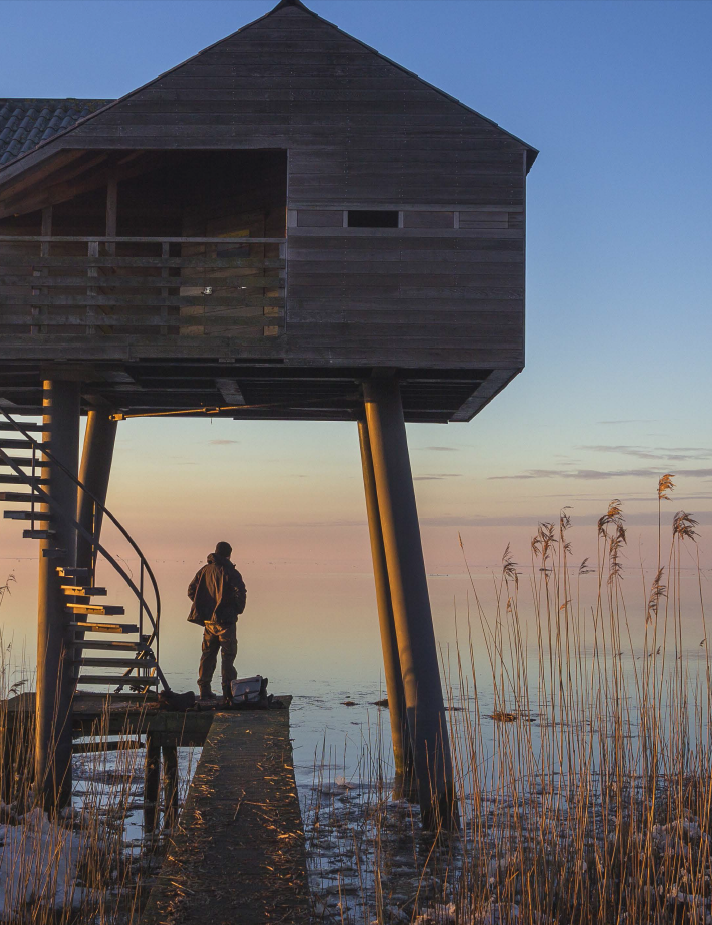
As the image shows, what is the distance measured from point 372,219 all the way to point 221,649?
6.20 m

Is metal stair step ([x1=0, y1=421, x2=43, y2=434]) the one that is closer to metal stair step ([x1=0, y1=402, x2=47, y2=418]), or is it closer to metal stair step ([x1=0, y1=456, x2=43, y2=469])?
metal stair step ([x1=0, y1=456, x2=43, y2=469])

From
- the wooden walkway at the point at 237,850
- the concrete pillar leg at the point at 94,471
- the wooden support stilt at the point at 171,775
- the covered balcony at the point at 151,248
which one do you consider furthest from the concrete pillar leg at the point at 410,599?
the concrete pillar leg at the point at 94,471

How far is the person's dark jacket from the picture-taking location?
13.4 m

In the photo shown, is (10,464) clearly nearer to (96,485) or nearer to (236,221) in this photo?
(96,485)

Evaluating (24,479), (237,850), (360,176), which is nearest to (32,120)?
(360,176)

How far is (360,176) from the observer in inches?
452

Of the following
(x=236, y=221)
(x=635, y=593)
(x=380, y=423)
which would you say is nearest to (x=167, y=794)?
(x=380, y=423)

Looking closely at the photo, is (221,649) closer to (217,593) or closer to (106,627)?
(217,593)

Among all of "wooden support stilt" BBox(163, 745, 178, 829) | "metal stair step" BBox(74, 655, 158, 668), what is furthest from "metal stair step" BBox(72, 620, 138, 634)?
"wooden support stilt" BBox(163, 745, 178, 829)

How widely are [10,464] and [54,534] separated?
1022mm

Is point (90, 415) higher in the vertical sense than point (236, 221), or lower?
lower

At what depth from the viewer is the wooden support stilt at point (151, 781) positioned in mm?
12547

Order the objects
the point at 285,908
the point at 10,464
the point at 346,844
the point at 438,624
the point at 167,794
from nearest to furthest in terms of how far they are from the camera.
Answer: the point at 285,908, the point at 346,844, the point at 10,464, the point at 167,794, the point at 438,624

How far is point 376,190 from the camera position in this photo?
11.5 meters
